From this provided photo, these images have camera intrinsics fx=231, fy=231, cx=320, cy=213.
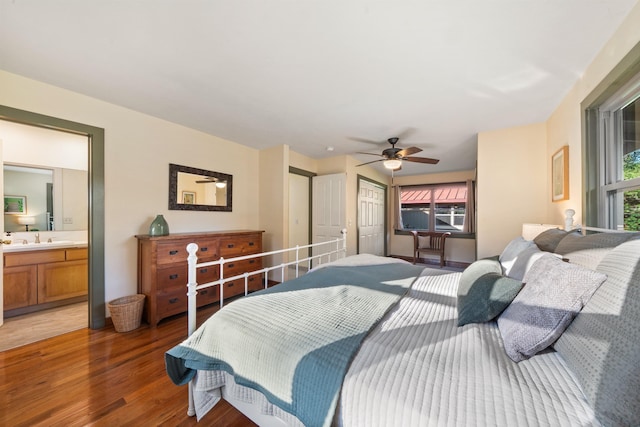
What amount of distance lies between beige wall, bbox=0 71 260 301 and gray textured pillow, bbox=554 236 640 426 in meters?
3.46

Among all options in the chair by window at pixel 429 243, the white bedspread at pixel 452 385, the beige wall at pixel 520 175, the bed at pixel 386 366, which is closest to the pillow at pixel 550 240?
the bed at pixel 386 366

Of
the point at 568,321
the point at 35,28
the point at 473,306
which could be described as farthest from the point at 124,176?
the point at 568,321

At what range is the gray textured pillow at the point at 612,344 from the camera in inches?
22.2

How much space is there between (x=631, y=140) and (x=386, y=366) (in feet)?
7.34

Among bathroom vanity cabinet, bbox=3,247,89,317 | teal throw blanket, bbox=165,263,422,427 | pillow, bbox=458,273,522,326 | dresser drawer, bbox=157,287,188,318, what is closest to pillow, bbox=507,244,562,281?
pillow, bbox=458,273,522,326

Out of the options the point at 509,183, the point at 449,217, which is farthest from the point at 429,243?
the point at 509,183

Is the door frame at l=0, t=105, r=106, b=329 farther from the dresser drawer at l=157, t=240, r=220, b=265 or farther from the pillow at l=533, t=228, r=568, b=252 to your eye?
the pillow at l=533, t=228, r=568, b=252

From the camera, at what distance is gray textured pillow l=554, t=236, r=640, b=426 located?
1.85ft

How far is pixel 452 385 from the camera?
0.71 m

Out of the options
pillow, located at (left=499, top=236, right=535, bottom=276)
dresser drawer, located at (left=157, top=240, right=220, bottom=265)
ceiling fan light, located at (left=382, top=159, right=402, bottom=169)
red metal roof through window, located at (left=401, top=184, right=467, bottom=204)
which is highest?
ceiling fan light, located at (left=382, top=159, right=402, bottom=169)

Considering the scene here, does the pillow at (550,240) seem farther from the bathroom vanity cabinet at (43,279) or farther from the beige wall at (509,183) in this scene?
the bathroom vanity cabinet at (43,279)

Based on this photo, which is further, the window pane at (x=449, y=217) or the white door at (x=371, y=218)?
the window pane at (x=449, y=217)

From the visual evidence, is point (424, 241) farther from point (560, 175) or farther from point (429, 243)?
point (560, 175)

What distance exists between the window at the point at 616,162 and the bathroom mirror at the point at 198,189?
3.94m
